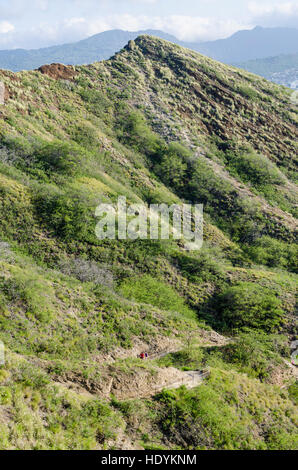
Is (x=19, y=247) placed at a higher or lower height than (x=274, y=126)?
lower

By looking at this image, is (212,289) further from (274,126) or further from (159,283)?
(274,126)

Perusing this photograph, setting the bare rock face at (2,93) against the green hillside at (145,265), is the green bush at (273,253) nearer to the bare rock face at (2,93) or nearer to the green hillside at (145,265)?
the green hillside at (145,265)

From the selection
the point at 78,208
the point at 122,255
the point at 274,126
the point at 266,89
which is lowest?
the point at 122,255

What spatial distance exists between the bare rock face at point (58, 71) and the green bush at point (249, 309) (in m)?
34.5

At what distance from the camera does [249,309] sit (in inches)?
874

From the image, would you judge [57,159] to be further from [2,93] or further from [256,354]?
[256,354]

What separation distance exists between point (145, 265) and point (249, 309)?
818 cm

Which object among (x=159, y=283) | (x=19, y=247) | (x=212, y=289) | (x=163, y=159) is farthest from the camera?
(x=163, y=159)

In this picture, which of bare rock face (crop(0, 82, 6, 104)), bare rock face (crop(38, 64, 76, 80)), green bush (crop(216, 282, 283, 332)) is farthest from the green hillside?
bare rock face (crop(0, 82, 6, 104))

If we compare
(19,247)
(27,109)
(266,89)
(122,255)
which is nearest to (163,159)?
(27,109)

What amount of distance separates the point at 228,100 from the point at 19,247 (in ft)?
135

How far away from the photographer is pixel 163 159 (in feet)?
125

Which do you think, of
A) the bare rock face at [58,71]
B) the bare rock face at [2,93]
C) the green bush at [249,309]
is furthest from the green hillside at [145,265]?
the bare rock face at [2,93]
